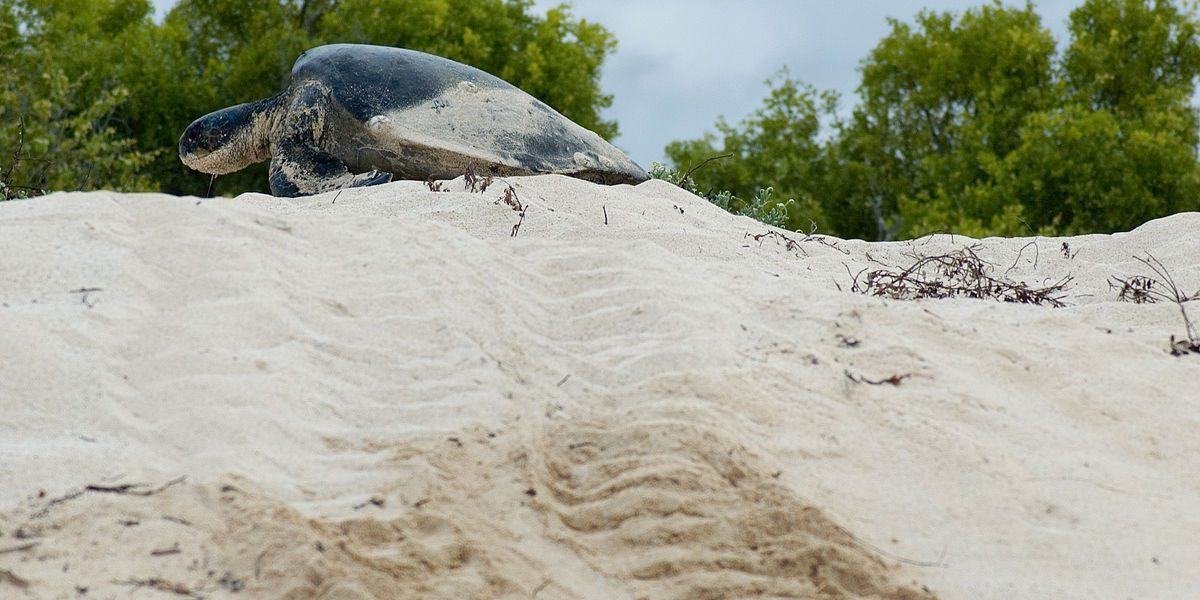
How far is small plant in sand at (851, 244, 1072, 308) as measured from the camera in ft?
14.9

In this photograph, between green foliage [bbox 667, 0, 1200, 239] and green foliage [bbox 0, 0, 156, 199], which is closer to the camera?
green foliage [bbox 0, 0, 156, 199]

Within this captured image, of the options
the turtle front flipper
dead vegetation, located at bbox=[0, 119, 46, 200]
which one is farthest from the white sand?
the turtle front flipper

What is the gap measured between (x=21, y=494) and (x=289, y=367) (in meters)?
0.72

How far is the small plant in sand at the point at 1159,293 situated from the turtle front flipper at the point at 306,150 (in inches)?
142

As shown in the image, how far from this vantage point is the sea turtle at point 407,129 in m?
6.38

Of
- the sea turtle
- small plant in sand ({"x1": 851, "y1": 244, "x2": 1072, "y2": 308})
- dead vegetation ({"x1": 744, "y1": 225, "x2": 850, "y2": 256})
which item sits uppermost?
the sea turtle

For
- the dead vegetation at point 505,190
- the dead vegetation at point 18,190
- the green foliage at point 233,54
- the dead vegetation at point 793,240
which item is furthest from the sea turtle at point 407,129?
the green foliage at point 233,54

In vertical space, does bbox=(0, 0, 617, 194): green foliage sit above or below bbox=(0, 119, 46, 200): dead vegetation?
above

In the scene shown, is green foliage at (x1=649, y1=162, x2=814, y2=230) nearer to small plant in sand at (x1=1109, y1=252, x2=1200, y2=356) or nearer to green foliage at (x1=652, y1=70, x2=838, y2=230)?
small plant in sand at (x1=1109, y1=252, x2=1200, y2=356)

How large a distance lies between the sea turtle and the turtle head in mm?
171

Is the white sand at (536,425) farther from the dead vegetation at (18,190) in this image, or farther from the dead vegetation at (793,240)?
the dead vegetation at (18,190)

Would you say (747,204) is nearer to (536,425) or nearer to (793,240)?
(793,240)

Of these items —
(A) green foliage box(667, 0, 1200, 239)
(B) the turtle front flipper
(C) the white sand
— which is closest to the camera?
(C) the white sand

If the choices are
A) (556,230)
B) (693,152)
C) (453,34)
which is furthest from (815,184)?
(556,230)
